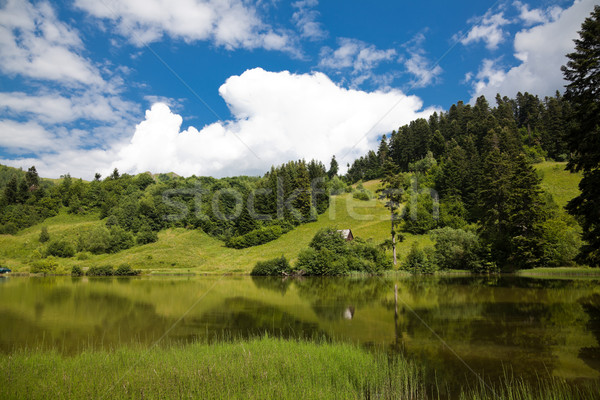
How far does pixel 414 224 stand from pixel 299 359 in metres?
49.9

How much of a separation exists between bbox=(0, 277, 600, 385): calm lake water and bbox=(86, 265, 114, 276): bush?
24.2 metres

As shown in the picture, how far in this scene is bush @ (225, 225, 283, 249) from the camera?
6288 centimetres

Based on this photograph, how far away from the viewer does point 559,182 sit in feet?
193

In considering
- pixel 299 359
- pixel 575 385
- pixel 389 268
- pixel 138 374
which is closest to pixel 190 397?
pixel 138 374

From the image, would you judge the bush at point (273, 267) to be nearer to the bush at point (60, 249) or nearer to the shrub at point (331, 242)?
the shrub at point (331, 242)

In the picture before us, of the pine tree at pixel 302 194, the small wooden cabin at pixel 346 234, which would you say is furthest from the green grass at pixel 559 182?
the pine tree at pixel 302 194

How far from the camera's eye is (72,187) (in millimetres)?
94312

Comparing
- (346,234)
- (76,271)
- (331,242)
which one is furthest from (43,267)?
(346,234)

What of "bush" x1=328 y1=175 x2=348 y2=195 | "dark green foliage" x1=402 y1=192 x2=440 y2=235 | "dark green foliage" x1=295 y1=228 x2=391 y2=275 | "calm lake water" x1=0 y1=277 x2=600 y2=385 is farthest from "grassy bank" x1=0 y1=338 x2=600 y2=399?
"bush" x1=328 y1=175 x2=348 y2=195

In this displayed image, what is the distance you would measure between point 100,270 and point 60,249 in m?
15.6

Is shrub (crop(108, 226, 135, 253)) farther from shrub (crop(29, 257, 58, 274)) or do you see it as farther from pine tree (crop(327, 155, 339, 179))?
pine tree (crop(327, 155, 339, 179))

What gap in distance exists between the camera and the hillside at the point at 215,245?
52.2 metres

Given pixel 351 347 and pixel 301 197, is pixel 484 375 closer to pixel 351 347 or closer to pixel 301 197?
pixel 351 347

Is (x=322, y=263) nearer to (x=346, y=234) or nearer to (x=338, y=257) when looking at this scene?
(x=338, y=257)
